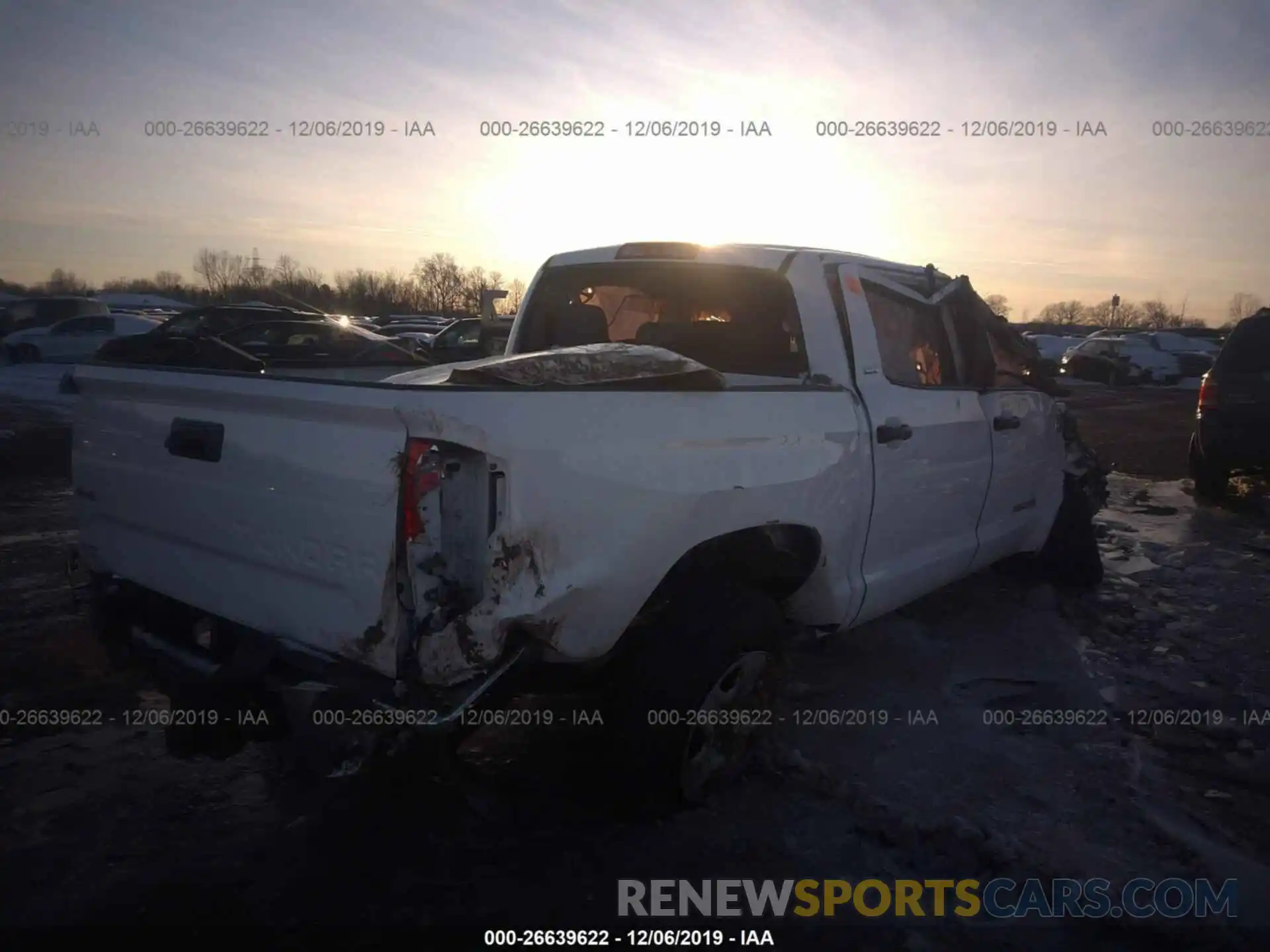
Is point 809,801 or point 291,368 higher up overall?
point 291,368

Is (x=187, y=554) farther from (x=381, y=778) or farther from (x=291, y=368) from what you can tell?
(x=291, y=368)

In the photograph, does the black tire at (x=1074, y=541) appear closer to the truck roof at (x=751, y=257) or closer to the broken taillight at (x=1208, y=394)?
the truck roof at (x=751, y=257)

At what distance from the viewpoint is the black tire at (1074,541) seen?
5.60 m

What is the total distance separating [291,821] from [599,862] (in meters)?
1.04

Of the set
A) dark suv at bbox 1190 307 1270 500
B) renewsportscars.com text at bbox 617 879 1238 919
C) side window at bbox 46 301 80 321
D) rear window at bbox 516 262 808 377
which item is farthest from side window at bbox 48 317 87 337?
renewsportscars.com text at bbox 617 879 1238 919

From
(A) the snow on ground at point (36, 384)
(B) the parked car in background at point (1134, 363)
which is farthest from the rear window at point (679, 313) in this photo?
(B) the parked car in background at point (1134, 363)

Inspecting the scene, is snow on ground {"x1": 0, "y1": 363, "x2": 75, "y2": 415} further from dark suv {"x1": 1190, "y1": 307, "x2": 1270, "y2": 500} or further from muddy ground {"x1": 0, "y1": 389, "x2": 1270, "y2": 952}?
dark suv {"x1": 1190, "y1": 307, "x2": 1270, "y2": 500}

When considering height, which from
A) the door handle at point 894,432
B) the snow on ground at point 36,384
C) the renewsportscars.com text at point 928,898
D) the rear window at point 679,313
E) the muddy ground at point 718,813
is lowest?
the renewsportscars.com text at point 928,898

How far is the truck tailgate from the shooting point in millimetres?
2369

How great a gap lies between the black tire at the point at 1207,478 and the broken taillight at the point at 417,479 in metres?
8.81

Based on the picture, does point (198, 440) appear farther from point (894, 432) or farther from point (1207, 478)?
point (1207, 478)

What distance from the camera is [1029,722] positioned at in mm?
3941

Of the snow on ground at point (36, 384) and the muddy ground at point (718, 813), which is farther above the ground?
the snow on ground at point (36, 384)

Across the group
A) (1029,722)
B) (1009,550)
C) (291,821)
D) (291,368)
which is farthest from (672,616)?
(1009,550)
